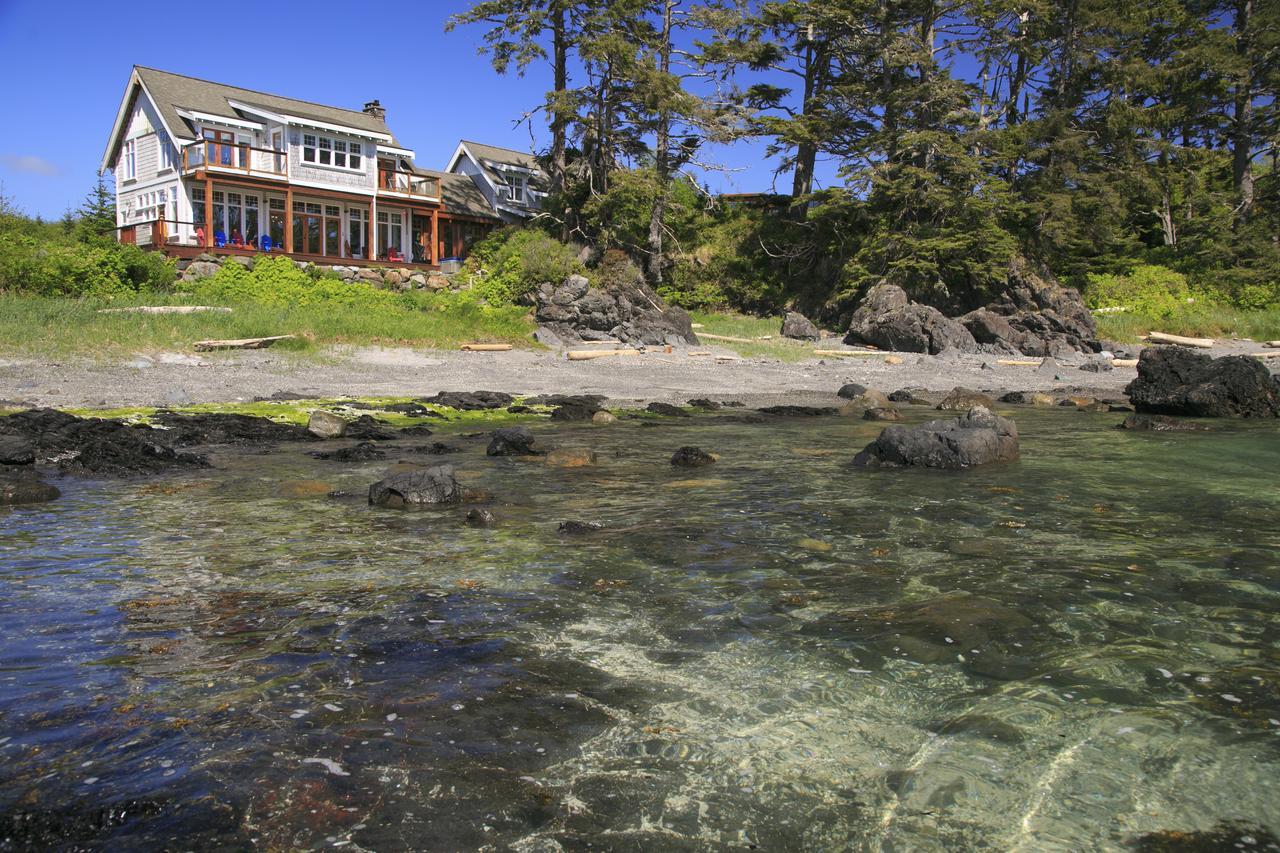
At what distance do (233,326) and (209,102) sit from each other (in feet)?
83.8

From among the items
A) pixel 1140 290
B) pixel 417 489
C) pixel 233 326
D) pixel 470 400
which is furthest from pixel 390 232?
pixel 417 489

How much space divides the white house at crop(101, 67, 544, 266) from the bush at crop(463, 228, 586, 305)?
697 centimetres

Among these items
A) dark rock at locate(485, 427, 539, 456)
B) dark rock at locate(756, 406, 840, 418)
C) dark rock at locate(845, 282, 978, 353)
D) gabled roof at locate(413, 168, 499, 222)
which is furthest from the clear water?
gabled roof at locate(413, 168, 499, 222)

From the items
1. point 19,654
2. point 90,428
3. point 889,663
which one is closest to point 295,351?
point 90,428

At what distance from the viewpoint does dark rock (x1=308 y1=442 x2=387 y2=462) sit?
37.3 ft

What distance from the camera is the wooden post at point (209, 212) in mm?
37688

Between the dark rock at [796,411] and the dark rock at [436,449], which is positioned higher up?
the dark rock at [796,411]

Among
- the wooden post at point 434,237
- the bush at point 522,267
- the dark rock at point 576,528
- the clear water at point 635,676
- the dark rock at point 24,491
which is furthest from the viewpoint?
the wooden post at point 434,237

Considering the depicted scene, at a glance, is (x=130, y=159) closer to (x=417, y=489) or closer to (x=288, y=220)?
(x=288, y=220)

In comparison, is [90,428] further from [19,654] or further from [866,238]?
[866,238]

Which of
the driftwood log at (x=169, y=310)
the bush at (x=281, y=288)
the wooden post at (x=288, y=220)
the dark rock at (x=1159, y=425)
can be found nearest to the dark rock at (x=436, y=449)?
the dark rock at (x=1159, y=425)

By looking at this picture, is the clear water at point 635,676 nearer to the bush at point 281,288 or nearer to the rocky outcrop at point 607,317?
the rocky outcrop at point 607,317

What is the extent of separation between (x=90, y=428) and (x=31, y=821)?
32.3ft

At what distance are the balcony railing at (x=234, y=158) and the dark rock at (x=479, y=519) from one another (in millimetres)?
35957
